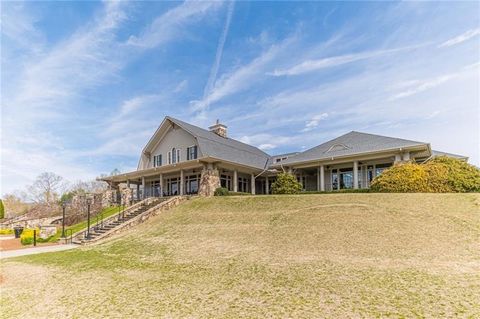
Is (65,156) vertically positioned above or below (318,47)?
below

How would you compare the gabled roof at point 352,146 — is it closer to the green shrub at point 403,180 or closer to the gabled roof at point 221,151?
the green shrub at point 403,180

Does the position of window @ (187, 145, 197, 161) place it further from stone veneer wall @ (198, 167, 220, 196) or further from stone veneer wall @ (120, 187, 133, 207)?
stone veneer wall @ (120, 187, 133, 207)

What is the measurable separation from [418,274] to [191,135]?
22739mm

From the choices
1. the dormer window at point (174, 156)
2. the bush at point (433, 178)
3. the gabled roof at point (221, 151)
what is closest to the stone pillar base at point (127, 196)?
the dormer window at point (174, 156)

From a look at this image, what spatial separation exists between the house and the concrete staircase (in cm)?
416

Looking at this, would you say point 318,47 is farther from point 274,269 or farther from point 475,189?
point 274,269

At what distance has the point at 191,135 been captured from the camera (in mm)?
26984

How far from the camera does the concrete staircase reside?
1658 cm

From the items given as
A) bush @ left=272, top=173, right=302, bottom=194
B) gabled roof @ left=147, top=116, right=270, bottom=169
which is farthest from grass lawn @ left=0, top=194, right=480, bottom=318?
gabled roof @ left=147, top=116, right=270, bottom=169

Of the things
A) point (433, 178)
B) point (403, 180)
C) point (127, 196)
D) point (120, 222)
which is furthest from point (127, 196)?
point (433, 178)

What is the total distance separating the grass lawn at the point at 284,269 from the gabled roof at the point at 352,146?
24.3ft

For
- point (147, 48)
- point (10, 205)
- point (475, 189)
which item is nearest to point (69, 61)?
point (147, 48)

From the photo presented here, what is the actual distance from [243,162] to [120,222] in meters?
12.2

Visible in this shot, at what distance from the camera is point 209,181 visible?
23.3 meters
